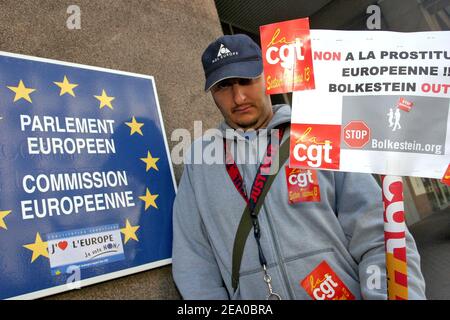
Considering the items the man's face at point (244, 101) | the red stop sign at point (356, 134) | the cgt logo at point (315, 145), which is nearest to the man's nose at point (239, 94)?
the man's face at point (244, 101)

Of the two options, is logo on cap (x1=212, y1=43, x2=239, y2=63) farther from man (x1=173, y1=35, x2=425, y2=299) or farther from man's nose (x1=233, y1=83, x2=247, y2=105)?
man's nose (x1=233, y1=83, x2=247, y2=105)

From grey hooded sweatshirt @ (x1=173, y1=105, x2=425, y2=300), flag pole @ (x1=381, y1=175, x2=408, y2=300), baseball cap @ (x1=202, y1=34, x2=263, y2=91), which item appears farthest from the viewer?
baseball cap @ (x1=202, y1=34, x2=263, y2=91)

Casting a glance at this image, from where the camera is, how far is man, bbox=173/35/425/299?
179 cm

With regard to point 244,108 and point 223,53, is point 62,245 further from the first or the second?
point 223,53

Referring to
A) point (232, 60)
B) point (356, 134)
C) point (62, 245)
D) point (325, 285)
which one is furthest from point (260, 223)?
point (62, 245)

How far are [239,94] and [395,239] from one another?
3.61 ft

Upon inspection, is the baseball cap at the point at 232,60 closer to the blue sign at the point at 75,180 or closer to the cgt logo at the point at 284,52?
the cgt logo at the point at 284,52

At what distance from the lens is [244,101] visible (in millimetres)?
2090

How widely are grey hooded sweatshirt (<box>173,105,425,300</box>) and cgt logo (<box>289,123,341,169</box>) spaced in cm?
41

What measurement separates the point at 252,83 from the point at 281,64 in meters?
0.60

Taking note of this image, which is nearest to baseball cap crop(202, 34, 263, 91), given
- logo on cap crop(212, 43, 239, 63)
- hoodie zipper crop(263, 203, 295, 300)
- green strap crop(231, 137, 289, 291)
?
logo on cap crop(212, 43, 239, 63)

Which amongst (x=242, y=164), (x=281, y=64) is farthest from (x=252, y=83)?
(x=281, y=64)

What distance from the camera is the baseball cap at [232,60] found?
6.76 feet

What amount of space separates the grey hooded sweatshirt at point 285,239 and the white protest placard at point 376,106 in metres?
0.41
